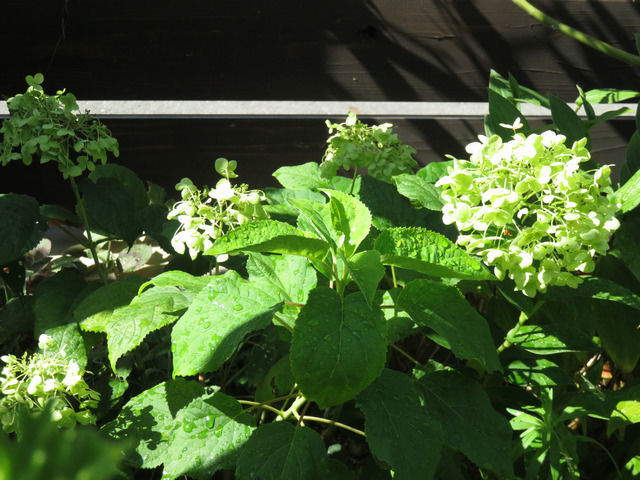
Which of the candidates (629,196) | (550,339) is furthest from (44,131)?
(629,196)

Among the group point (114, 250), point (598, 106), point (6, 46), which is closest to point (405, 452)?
point (114, 250)

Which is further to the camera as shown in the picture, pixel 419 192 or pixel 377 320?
pixel 419 192

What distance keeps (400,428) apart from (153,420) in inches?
21.1

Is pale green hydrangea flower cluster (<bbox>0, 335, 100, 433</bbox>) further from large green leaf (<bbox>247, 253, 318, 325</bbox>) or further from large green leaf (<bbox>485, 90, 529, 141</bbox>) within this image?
large green leaf (<bbox>485, 90, 529, 141</bbox>)

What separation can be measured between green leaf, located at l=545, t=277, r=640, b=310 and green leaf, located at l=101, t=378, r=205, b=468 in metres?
0.81

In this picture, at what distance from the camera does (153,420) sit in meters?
1.27

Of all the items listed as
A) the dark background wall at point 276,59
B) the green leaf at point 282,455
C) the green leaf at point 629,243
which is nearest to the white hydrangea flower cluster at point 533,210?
the green leaf at point 629,243

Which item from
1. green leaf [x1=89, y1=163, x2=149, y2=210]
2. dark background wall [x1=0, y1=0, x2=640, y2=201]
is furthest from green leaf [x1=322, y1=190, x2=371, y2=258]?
dark background wall [x1=0, y1=0, x2=640, y2=201]

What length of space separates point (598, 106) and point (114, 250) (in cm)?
253

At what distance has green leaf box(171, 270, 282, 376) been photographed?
3.41 ft

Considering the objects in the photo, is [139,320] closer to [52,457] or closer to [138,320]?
[138,320]

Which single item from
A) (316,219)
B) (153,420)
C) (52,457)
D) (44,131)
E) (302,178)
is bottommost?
(153,420)

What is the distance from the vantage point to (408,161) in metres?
1.72

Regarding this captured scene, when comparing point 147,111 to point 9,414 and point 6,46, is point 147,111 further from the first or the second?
point 9,414
